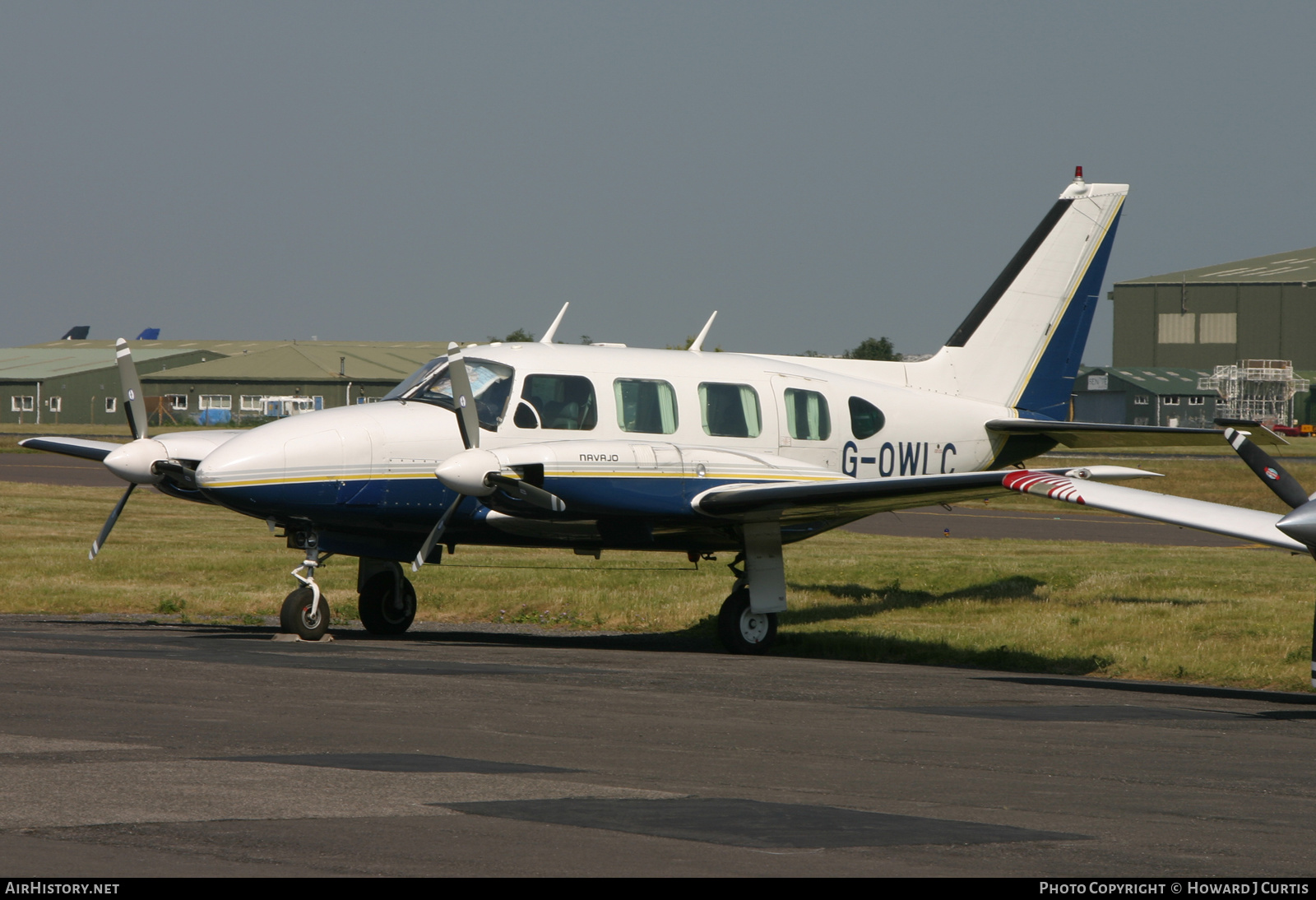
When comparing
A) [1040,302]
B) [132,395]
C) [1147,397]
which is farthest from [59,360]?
[1040,302]

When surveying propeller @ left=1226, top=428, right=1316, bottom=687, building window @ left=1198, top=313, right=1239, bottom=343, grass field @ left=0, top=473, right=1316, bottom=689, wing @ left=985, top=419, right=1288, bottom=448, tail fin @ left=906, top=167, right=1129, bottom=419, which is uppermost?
building window @ left=1198, top=313, right=1239, bottom=343

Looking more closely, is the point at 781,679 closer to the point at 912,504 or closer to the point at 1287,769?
the point at 912,504

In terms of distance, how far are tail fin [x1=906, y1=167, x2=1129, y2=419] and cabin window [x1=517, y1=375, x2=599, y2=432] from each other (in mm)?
6863

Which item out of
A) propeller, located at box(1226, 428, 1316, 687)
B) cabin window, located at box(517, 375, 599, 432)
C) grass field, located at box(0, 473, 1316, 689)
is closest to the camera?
propeller, located at box(1226, 428, 1316, 687)

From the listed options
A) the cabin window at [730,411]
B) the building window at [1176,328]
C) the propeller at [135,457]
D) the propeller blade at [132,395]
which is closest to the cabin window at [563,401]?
the cabin window at [730,411]

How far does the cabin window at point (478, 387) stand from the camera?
1784 cm

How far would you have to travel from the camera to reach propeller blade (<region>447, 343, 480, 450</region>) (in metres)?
17.2

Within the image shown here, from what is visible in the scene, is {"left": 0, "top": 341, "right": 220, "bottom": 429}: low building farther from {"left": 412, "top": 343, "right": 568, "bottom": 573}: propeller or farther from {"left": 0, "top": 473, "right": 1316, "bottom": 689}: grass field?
{"left": 412, "top": 343, "right": 568, "bottom": 573}: propeller

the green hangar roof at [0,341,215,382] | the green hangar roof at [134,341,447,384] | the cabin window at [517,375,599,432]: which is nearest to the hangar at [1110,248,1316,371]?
the green hangar roof at [134,341,447,384]

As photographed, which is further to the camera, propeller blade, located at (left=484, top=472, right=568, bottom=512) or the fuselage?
the fuselage

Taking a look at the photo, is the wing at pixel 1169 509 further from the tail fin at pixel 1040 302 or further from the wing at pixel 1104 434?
the tail fin at pixel 1040 302

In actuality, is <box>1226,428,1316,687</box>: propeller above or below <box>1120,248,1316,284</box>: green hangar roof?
below

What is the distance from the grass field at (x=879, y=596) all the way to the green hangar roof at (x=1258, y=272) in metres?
102

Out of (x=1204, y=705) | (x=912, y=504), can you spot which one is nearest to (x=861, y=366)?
(x=912, y=504)
